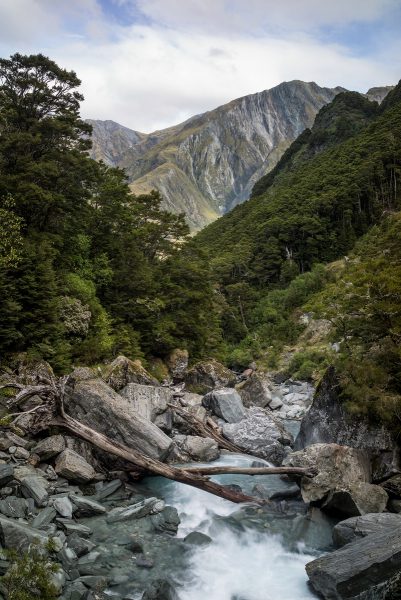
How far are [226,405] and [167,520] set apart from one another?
13061 millimetres

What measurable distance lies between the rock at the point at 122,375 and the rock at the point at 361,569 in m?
13.3

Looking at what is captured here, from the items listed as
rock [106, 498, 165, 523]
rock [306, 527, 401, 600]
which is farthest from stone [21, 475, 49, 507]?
rock [306, 527, 401, 600]

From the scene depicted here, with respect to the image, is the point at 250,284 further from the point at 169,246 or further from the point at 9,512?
the point at 9,512

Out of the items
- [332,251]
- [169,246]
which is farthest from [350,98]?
[169,246]

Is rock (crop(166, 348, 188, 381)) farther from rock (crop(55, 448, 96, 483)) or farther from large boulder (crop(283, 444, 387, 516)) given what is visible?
rock (crop(55, 448, 96, 483))

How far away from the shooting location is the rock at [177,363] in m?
35.1

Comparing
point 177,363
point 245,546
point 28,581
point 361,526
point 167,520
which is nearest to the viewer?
point 28,581

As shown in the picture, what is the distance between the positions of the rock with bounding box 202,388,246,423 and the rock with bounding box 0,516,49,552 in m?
16.3

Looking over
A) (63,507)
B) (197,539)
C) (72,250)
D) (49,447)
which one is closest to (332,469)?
(197,539)

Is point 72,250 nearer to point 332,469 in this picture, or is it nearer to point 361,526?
point 332,469

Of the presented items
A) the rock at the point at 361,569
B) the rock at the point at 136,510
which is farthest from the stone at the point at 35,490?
the rock at the point at 361,569

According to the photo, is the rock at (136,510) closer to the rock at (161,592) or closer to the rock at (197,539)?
the rock at (197,539)

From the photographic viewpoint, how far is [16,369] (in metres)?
19.7

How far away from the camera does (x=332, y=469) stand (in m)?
15.0
